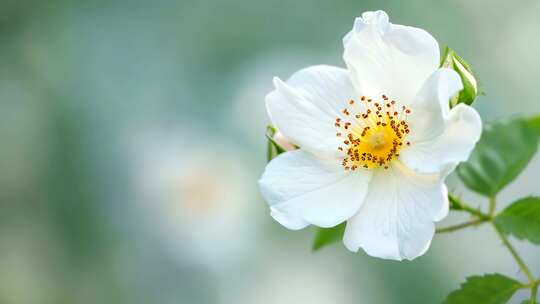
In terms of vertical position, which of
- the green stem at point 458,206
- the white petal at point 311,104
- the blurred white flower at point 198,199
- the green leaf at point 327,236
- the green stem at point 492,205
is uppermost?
the white petal at point 311,104

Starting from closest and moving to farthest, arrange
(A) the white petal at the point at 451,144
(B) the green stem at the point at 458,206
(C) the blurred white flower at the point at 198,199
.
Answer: (A) the white petal at the point at 451,144 → (B) the green stem at the point at 458,206 → (C) the blurred white flower at the point at 198,199

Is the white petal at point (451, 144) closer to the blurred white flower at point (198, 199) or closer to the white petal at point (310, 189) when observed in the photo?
the white petal at point (310, 189)

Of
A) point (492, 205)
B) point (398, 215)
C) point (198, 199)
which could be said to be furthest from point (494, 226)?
point (198, 199)

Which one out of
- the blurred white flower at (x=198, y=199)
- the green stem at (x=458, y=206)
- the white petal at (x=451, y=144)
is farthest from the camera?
the blurred white flower at (x=198, y=199)

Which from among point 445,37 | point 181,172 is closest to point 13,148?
point 181,172

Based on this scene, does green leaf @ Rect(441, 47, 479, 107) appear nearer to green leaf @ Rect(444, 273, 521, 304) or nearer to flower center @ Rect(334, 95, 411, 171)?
flower center @ Rect(334, 95, 411, 171)

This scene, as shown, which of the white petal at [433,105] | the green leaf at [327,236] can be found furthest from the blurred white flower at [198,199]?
the white petal at [433,105]

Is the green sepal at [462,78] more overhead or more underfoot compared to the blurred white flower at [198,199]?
more overhead

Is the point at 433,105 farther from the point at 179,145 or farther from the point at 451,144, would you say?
the point at 179,145
